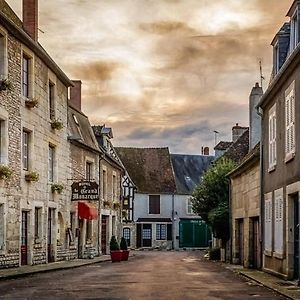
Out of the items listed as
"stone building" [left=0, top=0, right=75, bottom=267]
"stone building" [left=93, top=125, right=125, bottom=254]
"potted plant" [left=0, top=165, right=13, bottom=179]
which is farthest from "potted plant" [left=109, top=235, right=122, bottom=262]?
"potted plant" [left=0, top=165, right=13, bottom=179]

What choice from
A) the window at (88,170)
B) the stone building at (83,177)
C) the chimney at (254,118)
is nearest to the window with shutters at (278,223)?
the chimney at (254,118)

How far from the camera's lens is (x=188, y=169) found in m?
73.0

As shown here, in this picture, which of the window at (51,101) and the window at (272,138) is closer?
the window at (272,138)

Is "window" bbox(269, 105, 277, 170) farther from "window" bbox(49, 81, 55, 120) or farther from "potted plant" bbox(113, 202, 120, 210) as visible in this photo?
"potted plant" bbox(113, 202, 120, 210)

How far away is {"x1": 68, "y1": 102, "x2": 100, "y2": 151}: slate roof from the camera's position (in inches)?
1353

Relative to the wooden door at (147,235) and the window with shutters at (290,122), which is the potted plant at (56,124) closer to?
the window with shutters at (290,122)

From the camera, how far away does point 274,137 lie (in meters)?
21.9

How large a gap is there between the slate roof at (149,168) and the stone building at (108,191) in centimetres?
1863

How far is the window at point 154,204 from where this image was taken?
67688 millimetres

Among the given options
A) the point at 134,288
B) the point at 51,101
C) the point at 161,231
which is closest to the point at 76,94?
the point at 51,101

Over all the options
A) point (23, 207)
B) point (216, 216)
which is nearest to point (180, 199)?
point (216, 216)

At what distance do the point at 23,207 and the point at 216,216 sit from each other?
11.7 metres

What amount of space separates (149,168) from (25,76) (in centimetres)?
4301

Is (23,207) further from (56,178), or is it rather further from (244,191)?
(244,191)
